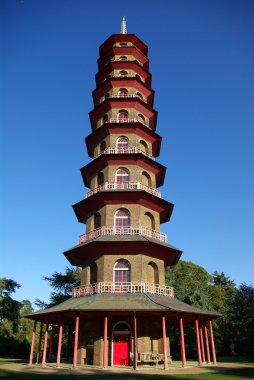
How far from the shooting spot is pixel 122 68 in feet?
101

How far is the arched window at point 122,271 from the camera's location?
21.4 m

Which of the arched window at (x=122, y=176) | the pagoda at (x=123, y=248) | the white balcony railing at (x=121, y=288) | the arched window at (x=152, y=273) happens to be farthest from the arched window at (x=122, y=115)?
the white balcony railing at (x=121, y=288)

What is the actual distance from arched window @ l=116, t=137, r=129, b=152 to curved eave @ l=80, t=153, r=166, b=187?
60.5 inches

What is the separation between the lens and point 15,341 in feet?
135

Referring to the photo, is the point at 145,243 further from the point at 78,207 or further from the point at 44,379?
the point at 44,379

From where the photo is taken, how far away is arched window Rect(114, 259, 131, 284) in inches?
843

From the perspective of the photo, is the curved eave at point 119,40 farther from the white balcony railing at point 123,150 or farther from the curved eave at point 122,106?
the white balcony railing at point 123,150

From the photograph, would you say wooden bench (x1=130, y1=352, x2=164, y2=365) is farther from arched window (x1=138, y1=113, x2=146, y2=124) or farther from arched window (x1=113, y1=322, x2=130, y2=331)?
arched window (x1=138, y1=113, x2=146, y2=124)

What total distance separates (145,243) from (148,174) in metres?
6.86

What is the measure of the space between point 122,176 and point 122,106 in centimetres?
678

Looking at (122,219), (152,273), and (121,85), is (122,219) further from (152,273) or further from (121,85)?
A: (121,85)

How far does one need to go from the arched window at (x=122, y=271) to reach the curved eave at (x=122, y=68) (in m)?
18.3

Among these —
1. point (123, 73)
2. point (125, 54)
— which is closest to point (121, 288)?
point (123, 73)

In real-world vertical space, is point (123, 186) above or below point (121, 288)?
above
